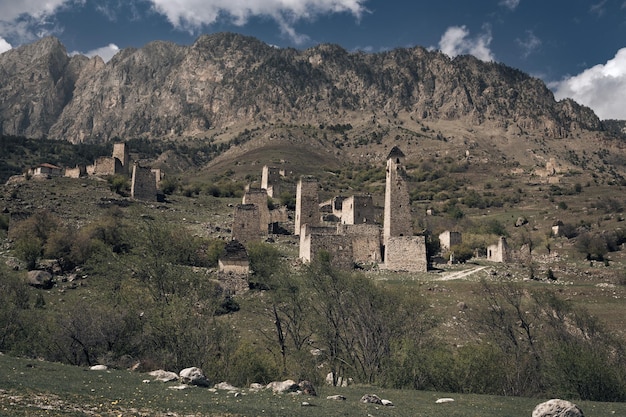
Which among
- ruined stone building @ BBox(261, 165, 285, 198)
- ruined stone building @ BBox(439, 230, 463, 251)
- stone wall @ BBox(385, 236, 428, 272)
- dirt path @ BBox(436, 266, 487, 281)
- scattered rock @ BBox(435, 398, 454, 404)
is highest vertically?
ruined stone building @ BBox(261, 165, 285, 198)

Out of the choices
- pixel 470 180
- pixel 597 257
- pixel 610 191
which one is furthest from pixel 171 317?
pixel 470 180

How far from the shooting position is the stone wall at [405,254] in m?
48.3

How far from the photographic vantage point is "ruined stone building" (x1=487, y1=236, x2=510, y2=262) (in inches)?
2308

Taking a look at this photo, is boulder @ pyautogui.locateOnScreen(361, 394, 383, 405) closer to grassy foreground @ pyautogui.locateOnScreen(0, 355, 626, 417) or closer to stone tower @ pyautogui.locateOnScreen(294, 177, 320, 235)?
grassy foreground @ pyautogui.locateOnScreen(0, 355, 626, 417)

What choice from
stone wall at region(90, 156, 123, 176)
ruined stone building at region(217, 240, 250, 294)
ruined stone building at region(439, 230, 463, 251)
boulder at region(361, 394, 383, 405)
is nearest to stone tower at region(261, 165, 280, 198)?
stone wall at region(90, 156, 123, 176)

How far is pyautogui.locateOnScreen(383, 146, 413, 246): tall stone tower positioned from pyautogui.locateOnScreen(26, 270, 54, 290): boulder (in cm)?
2190

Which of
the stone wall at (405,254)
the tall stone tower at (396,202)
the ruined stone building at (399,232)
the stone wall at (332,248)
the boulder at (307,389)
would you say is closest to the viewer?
the boulder at (307,389)

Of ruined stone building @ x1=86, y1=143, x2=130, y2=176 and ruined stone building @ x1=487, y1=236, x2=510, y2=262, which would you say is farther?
ruined stone building @ x1=86, y1=143, x2=130, y2=176

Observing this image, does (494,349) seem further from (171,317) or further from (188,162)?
(188,162)

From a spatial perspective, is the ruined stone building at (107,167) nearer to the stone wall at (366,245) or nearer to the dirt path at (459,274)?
the stone wall at (366,245)

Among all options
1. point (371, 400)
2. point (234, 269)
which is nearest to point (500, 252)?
point (234, 269)

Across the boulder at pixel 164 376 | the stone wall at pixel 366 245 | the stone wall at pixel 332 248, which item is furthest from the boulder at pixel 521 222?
the boulder at pixel 164 376

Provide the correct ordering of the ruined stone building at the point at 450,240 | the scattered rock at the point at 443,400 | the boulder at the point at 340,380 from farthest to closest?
the ruined stone building at the point at 450,240 → the boulder at the point at 340,380 → the scattered rock at the point at 443,400

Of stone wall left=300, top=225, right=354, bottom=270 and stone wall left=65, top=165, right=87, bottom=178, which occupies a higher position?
stone wall left=65, top=165, right=87, bottom=178
